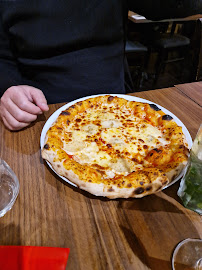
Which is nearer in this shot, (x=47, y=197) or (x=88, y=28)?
(x=47, y=197)

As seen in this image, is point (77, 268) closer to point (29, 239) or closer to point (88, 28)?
point (29, 239)

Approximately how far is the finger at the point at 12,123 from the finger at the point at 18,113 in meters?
0.01

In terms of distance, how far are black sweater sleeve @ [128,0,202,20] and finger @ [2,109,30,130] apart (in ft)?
3.00

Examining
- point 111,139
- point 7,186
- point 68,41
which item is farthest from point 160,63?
point 7,186

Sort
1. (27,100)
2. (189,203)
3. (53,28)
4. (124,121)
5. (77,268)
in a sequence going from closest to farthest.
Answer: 1. (77,268)
2. (189,203)
3. (27,100)
4. (124,121)
5. (53,28)

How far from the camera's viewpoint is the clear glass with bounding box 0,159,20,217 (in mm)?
728

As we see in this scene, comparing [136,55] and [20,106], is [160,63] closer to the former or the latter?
[136,55]

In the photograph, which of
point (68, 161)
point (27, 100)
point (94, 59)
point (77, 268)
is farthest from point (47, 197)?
point (94, 59)

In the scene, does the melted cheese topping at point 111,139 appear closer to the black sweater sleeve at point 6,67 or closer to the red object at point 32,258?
the red object at point 32,258

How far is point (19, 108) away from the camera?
0.99 meters

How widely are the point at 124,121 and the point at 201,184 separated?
19.9 inches

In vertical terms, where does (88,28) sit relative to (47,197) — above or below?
above

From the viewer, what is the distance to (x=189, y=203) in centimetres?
73

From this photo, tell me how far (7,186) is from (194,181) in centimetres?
59
